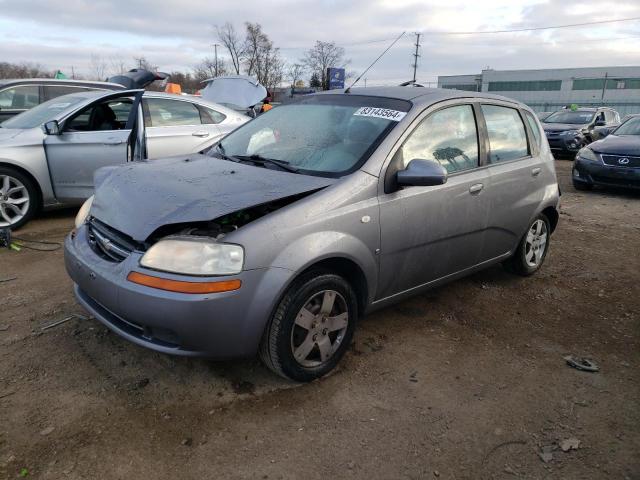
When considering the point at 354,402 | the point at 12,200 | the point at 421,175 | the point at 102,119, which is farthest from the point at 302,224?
the point at 102,119

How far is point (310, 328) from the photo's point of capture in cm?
266

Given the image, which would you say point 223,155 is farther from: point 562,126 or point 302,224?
point 562,126

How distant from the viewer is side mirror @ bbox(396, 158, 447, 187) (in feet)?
9.21

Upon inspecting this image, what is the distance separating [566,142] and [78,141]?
1338 centimetres

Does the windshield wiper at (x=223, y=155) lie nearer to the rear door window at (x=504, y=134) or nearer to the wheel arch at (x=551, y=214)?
the rear door window at (x=504, y=134)

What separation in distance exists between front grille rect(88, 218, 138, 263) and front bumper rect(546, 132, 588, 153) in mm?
14043

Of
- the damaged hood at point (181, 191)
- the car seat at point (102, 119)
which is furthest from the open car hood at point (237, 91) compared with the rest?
the damaged hood at point (181, 191)

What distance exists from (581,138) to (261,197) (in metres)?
14.6

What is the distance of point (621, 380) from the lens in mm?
2939

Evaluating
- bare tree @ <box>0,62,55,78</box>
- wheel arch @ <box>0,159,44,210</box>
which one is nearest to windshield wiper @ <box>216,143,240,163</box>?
wheel arch @ <box>0,159,44,210</box>

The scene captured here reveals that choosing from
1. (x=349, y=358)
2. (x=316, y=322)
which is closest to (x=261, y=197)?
(x=316, y=322)

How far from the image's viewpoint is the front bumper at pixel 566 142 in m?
14.1

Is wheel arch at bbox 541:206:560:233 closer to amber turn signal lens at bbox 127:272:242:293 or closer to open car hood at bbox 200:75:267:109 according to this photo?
amber turn signal lens at bbox 127:272:242:293

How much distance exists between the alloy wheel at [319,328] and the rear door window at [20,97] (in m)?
6.82
